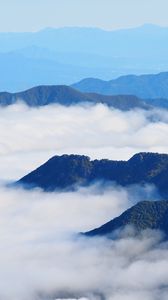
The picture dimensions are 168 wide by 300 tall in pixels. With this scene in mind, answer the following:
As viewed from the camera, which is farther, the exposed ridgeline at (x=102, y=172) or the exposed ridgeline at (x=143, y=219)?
the exposed ridgeline at (x=102, y=172)

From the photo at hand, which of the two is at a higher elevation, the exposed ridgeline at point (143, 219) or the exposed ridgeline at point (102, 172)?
the exposed ridgeline at point (102, 172)

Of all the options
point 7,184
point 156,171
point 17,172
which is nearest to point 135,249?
point 156,171

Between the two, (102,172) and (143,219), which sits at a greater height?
(102,172)

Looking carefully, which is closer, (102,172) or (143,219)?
(143,219)

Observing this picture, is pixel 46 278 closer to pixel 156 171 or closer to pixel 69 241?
pixel 69 241

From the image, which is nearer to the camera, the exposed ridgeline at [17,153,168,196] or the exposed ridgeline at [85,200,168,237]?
the exposed ridgeline at [85,200,168,237]
